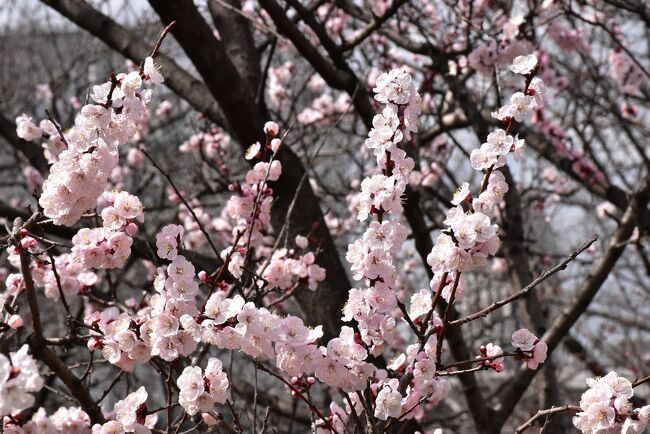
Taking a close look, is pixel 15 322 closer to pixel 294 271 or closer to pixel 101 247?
pixel 101 247

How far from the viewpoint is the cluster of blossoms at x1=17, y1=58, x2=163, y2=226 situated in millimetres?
2117

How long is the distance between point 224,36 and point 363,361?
2975mm

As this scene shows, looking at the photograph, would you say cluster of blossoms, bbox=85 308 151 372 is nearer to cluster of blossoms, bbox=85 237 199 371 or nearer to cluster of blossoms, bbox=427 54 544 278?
cluster of blossoms, bbox=85 237 199 371

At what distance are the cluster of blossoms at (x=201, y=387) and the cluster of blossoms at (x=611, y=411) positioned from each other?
1035mm

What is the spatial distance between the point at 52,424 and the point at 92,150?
2.68 feet

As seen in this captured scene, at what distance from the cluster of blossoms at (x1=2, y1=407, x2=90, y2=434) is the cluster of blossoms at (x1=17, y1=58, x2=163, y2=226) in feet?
1.92

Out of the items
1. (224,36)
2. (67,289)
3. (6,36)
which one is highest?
(6,36)

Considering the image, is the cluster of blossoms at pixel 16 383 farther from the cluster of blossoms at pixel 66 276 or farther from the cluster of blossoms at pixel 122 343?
the cluster of blossoms at pixel 66 276

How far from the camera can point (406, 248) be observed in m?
8.04

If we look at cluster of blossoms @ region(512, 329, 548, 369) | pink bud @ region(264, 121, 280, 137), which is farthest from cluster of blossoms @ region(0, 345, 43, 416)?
pink bud @ region(264, 121, 280, 137)

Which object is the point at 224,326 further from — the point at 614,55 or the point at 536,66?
the point at 614,55

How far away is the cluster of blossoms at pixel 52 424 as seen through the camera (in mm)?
1979

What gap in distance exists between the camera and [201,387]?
207 centimetres

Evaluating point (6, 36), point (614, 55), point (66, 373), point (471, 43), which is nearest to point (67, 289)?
point (66, 373)
